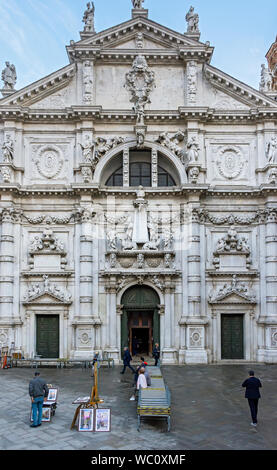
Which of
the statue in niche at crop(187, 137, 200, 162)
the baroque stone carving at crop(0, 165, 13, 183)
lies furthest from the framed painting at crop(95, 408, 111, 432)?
the statue in niche at crop(187, 137, 200, 162)

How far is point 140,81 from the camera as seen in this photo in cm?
2827

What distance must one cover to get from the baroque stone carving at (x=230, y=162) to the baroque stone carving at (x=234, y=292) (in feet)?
21.3

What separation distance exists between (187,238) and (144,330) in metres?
6.60

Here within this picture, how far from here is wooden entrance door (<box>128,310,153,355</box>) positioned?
89.8 feet

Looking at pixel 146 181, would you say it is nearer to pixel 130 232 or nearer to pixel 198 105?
pixel 130 232

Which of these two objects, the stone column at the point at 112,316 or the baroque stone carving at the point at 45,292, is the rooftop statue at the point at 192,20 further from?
the baroque stone carving at the point at 45,292

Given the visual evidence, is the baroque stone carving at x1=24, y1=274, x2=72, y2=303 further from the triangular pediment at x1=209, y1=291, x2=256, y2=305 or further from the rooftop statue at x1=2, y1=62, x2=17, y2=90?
the rooftop statue at x1=2, y1=62, x2=17, y2=90

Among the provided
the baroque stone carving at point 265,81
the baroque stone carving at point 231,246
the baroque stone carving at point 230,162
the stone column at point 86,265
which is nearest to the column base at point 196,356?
the baroque stone carving at point 231,246

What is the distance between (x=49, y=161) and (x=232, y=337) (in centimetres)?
1562

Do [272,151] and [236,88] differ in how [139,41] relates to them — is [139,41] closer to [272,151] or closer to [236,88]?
[236,88]

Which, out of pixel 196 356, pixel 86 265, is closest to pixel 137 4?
pixel 86 265

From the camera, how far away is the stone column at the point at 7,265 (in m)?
25.7

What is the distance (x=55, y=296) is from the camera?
1035 inches
